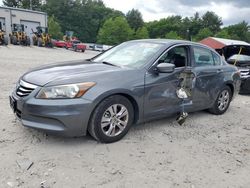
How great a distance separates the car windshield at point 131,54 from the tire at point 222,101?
6.41 ft

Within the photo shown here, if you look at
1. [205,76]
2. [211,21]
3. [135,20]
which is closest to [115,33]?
[135,20]

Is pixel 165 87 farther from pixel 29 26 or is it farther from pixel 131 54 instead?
pixel 29 26

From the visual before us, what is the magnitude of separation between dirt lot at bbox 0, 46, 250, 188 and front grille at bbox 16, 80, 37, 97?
0.67 metres

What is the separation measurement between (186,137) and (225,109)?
195cm

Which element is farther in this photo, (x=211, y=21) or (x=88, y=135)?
(x=211, y=21)

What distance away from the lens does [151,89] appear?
3.95 meters

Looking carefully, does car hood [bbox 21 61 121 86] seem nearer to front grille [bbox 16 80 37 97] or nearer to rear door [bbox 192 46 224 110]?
front grille [bbox 16 80 37 97]

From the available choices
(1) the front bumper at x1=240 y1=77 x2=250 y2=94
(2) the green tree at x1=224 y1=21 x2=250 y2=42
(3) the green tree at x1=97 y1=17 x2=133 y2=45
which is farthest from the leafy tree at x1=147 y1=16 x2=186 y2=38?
(1) the front bumper at x1=240 y1=77 x2=250 y2=94

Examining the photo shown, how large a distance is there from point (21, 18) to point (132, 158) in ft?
104

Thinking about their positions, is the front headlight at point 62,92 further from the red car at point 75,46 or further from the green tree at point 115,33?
the green tree at point 115,33

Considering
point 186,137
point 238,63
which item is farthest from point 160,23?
point 186,137

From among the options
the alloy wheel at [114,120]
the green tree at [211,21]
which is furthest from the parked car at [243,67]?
the green tree at [211,21]

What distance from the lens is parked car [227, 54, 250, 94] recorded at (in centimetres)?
797

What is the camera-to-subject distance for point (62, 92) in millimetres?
3273
